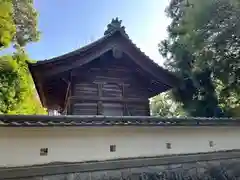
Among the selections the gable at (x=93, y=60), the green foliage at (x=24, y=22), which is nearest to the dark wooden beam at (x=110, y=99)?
the gable at (x=93, y=60)

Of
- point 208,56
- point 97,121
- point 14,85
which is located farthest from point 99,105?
point 14,85

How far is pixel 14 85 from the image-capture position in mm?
14453

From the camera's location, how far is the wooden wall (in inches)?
264

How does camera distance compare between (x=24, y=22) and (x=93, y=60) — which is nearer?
(x=93, y=60)

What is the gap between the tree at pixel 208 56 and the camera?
29.4 feet

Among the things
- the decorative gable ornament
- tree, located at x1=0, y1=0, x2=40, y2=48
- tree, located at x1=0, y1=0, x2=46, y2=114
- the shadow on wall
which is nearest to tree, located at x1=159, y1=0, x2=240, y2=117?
the shadow on wall

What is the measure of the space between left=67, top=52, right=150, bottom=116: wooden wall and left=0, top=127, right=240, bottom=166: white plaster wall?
163 cm

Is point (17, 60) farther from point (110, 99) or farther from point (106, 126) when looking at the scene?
point (106, 126)

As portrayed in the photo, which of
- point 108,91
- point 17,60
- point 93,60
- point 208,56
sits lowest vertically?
point 108,91

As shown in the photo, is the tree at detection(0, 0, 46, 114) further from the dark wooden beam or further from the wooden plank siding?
the dark wooden beam

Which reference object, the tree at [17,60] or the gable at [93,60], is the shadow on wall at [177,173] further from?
the tree at [17,60]

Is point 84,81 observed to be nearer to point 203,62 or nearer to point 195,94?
point 203,62

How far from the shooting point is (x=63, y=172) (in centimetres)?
445

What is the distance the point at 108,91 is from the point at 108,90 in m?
0.03
